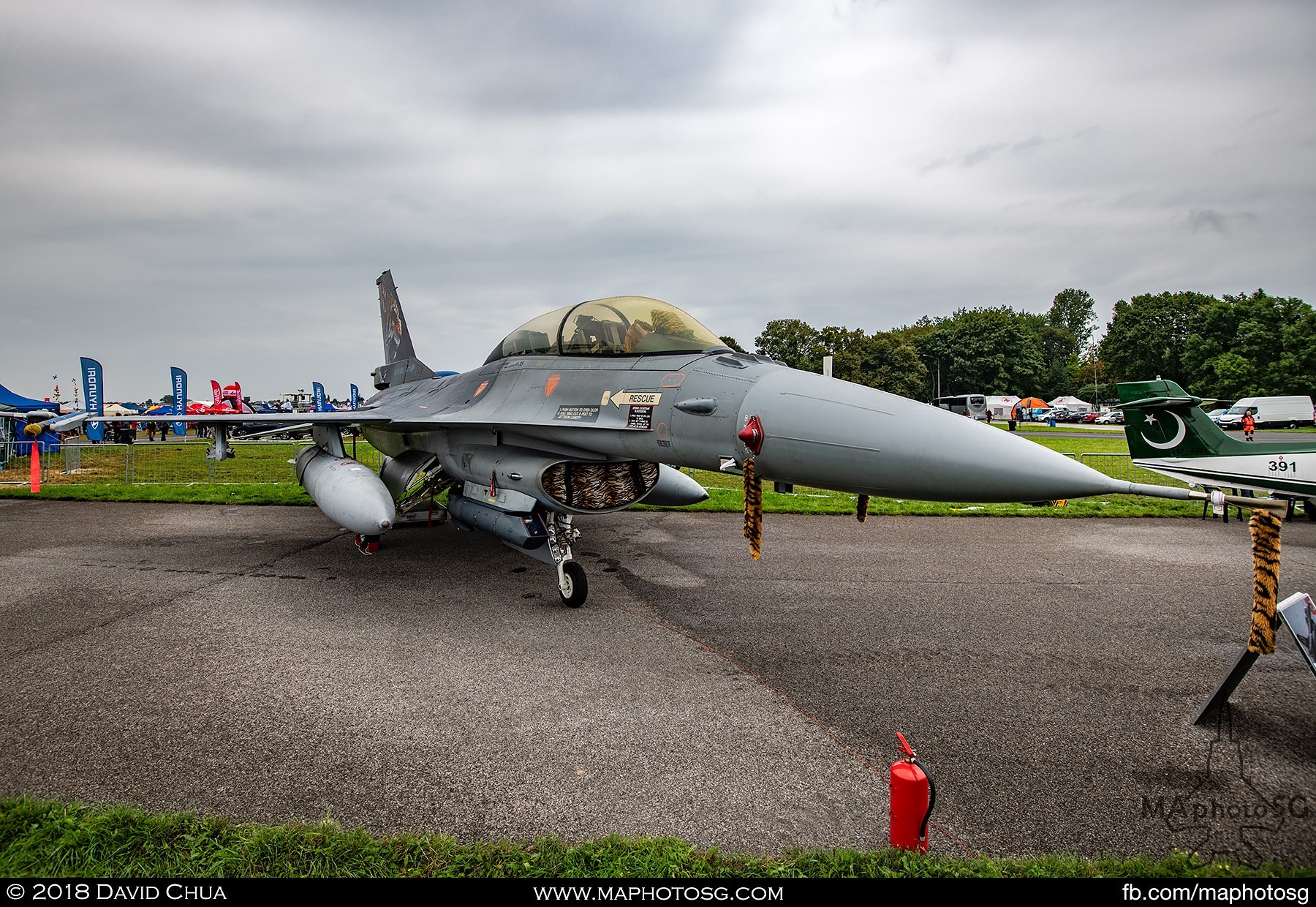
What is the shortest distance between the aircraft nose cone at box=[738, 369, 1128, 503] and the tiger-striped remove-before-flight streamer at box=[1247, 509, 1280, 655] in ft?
2.41

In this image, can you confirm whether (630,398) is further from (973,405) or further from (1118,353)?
(1118,353)

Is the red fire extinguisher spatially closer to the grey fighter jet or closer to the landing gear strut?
the grey fighter jet

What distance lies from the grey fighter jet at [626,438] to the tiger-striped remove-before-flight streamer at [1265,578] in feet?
1.73

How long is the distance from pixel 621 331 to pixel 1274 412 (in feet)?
136

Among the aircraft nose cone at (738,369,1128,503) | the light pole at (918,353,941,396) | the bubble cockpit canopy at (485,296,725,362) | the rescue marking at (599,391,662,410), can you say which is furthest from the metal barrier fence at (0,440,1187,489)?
the light pole at (918,353,941,396)

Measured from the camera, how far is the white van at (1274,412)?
31641mm

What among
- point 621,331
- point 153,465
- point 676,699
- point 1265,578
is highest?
point 621,331

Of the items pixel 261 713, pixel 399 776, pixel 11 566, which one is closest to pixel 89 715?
pixel 261 713

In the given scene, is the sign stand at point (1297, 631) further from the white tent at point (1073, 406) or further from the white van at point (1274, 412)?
the white tent at point (1073, 406)

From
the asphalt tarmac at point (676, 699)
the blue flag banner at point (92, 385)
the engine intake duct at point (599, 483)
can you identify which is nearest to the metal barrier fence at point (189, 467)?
the blue flag banner at point (92, 385)

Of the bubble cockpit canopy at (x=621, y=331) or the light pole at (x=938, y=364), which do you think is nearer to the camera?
the bubble cockpit canopy at (x=621, y=331)

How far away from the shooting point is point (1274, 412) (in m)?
32.3

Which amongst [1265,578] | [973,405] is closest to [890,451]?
[1265,578]
